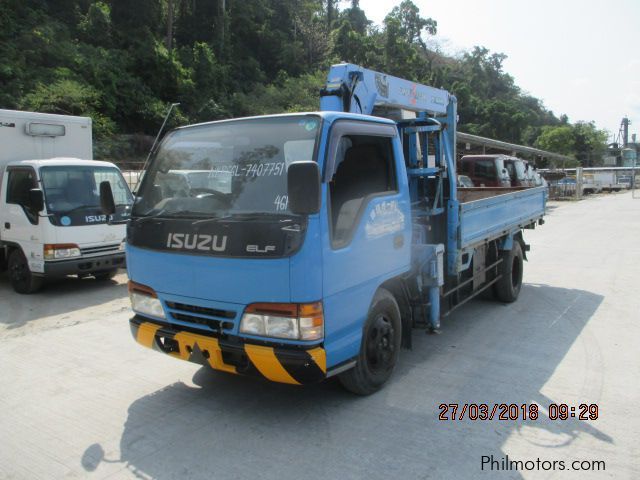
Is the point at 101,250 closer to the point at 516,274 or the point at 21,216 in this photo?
the point at 21,216

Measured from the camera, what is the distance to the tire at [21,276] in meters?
7.79

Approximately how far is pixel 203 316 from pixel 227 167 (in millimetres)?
1092

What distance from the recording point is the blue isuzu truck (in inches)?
128

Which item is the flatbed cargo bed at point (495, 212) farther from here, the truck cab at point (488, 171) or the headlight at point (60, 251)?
the headlight at point (60, 251)

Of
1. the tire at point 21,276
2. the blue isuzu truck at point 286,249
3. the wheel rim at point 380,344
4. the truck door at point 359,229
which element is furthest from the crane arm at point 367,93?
the tire at point 21,276

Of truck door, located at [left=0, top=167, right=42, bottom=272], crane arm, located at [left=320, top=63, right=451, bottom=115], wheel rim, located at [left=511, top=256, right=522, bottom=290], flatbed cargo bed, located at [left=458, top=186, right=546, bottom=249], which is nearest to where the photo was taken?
crane arm, located at [left=320, top=63, right=451, bottom=115]

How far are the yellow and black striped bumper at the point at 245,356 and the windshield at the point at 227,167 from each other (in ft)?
2.88

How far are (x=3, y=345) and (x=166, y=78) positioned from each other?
110 feet

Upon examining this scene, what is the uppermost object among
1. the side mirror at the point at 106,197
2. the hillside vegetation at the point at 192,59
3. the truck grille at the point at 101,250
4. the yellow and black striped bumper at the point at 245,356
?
the hillside vegetation at the point at 192,59

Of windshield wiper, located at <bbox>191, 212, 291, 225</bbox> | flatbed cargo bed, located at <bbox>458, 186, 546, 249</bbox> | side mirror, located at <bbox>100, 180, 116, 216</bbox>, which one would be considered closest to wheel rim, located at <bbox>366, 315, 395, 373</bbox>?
windshield wiper, located at <bbox>191, 212, 291, 225</bbox>

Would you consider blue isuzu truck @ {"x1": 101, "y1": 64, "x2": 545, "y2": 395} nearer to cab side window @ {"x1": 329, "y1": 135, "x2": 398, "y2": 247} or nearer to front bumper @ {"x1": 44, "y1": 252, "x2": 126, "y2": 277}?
cab side window @ {"x1": 329, "y1": 135, "x2": 398, "y2": 247}

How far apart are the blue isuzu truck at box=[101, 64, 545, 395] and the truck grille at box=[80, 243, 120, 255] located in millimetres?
3710

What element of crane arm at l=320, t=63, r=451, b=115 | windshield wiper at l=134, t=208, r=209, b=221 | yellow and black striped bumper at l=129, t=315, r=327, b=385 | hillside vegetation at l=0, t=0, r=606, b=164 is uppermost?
hillside vegetation at l=0, t=0, r=606, b=164

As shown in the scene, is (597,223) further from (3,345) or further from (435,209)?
(3,345)
